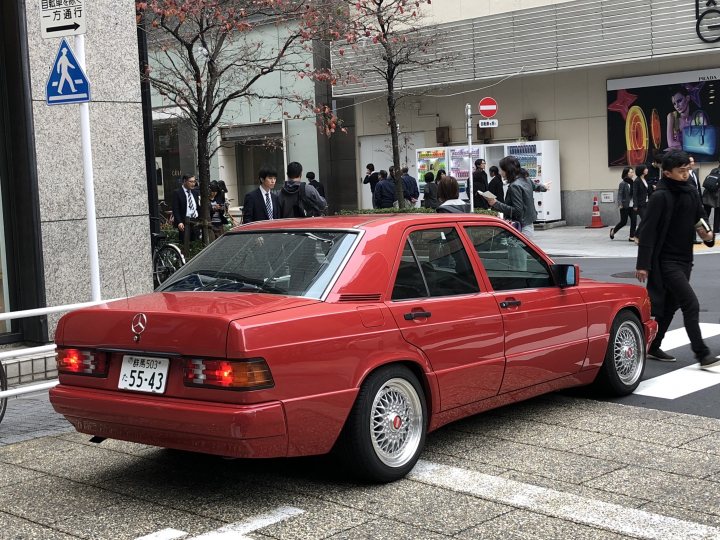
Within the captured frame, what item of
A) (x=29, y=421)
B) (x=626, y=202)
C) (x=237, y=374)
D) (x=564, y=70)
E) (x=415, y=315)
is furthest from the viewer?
(x=564, y=70)

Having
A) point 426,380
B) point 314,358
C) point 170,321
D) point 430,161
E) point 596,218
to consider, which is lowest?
point 596,218

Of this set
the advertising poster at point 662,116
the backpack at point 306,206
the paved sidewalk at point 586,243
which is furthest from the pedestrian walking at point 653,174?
the backpack at point 306,206

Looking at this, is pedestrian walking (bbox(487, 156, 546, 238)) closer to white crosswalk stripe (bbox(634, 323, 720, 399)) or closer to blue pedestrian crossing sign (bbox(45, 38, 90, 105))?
white crosswalk stripe (bbox(634, 323, 720, 399))

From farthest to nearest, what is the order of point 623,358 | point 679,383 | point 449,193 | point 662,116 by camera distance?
point 662,116
point 449,193
point 679,383
point 623,358

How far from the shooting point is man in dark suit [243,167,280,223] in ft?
39.6

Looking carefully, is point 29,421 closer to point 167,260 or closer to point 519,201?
point 519,201

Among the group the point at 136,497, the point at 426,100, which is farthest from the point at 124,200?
the point at 426,100

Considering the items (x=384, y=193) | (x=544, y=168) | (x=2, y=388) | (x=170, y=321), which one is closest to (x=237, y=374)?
(x=170, y=321)

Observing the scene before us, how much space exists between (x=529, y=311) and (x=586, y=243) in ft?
55.0

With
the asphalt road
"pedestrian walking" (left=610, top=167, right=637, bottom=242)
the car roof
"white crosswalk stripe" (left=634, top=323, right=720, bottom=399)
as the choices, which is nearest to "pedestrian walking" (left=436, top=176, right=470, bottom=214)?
the asphalt road

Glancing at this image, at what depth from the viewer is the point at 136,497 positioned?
18.0 feet

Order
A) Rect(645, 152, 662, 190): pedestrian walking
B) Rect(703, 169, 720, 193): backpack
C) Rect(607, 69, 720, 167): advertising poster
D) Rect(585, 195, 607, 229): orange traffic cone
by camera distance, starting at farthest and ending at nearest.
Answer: Rect(585, 195, 607, 229): orange traffic cone
Rect(607, 69, 720, 167): advertising poster
Rect(645, 152, 662, 190): pedestrian walking
Rect(703, 169, 720, 193): backpack

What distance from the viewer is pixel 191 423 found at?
4.99 m

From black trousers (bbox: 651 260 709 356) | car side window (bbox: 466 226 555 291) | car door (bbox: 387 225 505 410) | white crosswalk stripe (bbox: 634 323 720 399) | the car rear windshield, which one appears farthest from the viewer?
black trousers (bbox: 651 260 709 356)
